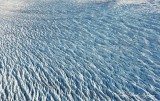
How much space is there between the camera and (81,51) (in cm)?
428

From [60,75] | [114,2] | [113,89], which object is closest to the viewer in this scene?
Result: [113,89]

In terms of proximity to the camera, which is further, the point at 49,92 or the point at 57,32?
the point at 57,32

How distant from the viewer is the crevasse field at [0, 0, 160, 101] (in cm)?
351

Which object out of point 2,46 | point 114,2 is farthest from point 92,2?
point 2,46

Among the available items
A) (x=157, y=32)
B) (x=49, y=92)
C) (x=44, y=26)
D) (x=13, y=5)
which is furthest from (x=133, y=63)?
(x=13, y=5)

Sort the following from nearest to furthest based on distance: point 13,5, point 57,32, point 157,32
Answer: point 157,32, point 57,32, point 13,5

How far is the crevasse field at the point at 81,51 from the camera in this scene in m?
3.51

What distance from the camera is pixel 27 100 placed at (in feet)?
11.3

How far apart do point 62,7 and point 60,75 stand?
233cm

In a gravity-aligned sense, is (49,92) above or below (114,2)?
below

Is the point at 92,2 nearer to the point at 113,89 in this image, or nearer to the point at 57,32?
the point at 57,32

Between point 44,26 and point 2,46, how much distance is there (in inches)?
34.7

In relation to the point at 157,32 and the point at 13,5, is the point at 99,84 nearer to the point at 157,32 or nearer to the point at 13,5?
the point at 157,32

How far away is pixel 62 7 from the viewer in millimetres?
5820
